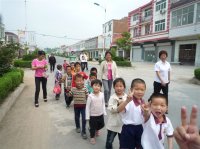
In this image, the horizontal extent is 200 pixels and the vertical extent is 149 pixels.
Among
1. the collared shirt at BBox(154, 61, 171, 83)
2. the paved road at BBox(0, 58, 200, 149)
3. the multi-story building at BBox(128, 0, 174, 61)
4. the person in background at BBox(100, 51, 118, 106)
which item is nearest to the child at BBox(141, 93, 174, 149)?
the paved road at BBox(0, 58, 200, 149)

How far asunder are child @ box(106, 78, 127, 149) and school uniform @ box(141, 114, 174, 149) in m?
0.78

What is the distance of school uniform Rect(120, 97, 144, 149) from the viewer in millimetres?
3080

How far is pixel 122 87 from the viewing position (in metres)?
3.60

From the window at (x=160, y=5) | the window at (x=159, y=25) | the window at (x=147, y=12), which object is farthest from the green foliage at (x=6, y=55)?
the window at (x=147, y=12)

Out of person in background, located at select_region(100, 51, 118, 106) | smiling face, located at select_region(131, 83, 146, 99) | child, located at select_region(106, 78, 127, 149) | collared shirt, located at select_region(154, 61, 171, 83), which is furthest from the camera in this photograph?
person in background, located at select_region(100, 51, 118, 106)

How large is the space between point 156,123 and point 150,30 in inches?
1509

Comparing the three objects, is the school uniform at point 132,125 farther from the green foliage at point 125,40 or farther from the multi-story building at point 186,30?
the green foliage at point 125,40

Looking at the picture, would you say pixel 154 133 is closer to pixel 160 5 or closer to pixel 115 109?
pixel 115 109

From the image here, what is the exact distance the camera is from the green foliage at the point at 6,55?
9420 millimetres

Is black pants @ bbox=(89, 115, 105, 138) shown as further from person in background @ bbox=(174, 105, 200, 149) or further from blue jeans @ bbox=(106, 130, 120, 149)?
person in background @ bbox=(174, 105, 200, 149)

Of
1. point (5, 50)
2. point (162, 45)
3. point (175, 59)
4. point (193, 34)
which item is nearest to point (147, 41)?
point (162, 45)

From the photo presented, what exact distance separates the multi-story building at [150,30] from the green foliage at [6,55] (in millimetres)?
26113

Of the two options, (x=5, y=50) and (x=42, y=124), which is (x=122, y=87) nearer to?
(x=42, y=124)

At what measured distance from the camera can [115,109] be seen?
3.42m
